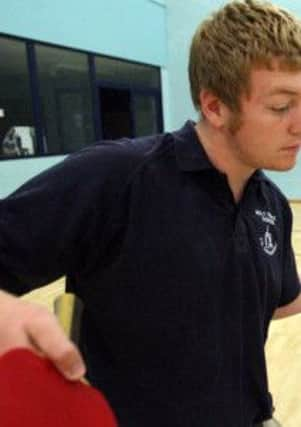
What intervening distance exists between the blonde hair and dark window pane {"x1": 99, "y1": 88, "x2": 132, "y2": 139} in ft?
31.6

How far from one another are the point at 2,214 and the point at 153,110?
11.3 m

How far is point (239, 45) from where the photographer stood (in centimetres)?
116

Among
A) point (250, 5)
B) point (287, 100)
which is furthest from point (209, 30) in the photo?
point (287, 100)

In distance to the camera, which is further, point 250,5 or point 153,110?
point 153,110

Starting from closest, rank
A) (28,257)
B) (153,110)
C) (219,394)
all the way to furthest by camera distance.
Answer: (28,257) < (219,394) < (153,110)

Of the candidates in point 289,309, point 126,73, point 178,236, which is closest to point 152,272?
point 178,236

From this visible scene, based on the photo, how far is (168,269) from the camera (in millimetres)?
1147

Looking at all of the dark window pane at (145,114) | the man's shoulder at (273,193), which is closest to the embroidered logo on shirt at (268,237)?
the man's shoulder at (273,193)

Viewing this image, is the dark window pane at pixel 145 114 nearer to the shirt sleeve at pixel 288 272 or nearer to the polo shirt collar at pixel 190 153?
the shirt sleeve at pixel 288 272

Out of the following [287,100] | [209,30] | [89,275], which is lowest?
[89,275]

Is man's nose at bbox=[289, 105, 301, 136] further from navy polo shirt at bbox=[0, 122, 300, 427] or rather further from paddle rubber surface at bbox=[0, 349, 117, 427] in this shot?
paddle rubber surface at bbox=[0, 349, 117, 427]

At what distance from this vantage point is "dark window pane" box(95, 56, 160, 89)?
10.1 metres

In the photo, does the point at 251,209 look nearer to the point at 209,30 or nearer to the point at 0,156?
the point at 209,30

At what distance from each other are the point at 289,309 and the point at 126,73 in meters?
9.96
